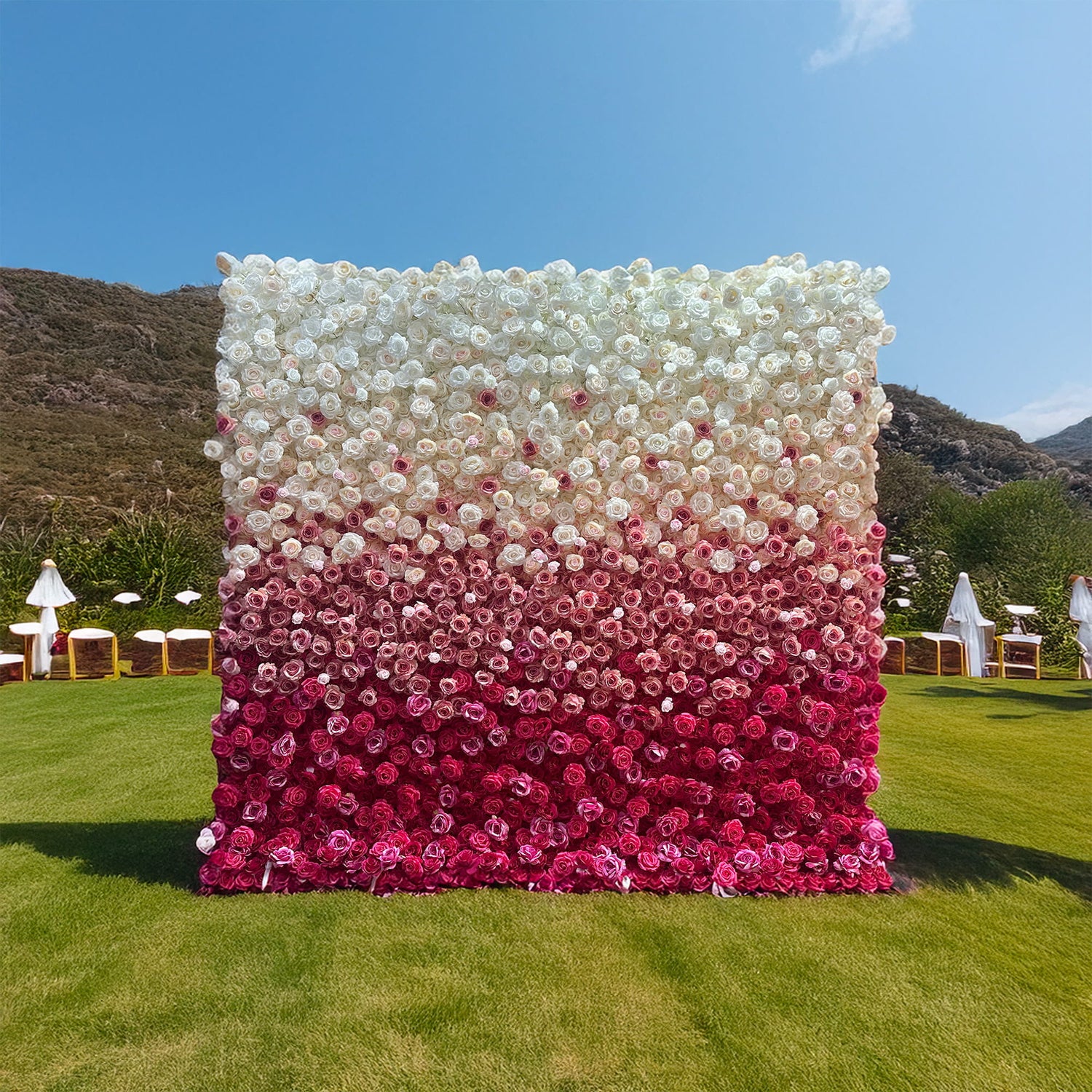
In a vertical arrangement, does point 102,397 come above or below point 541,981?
above

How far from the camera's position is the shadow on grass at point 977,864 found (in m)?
3.40

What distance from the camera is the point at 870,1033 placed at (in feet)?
7.63

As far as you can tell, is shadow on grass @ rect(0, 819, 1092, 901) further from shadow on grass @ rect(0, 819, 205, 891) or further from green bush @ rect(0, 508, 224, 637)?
green bush @ rect(0, 508, 224, 637)

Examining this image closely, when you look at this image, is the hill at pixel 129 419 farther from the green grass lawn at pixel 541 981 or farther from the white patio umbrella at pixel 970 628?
the green grass lawn at pixel 541 981

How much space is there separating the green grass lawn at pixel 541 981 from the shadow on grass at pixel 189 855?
0.02 metres

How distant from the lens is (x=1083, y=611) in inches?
340

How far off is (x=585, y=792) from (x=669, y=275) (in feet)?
8.10

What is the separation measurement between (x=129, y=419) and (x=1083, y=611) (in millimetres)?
29412

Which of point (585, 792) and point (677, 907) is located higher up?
point (585, 792)

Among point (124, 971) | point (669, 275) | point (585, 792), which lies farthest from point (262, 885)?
point (669, 275)

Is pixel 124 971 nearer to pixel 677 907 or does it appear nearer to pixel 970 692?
pixel 677 907

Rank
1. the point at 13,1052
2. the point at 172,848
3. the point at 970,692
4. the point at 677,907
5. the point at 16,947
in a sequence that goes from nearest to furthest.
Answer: the point at 13,1052
the point at 16,947
the point at 677,907
the point at 172,848
the point at 970,692

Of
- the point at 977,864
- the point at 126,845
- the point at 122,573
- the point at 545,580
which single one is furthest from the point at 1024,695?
the point at 122,573

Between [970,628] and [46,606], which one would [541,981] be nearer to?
[46,606]
